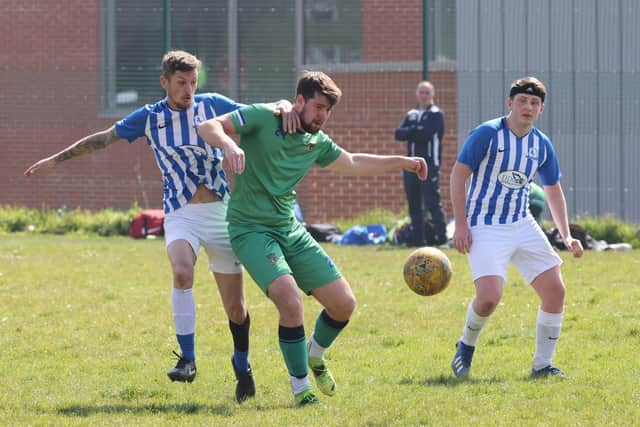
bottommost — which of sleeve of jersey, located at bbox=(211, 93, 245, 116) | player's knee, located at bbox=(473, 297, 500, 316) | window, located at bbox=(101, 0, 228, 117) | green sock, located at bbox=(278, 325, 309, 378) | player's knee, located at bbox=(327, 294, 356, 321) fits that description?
green sock, located at bbox=(278, 325, 309, 378)

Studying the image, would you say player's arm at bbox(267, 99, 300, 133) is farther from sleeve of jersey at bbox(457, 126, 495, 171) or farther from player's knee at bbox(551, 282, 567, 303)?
player's knee at bbox(551, 282, 567, 303)

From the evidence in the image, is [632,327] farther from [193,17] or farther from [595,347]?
[193,17]

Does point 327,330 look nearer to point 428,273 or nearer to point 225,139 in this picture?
point 428,273

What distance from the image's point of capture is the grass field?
20.6ft

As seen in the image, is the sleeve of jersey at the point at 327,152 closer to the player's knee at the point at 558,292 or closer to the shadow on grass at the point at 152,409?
the shadow on grass at the point at 152,409

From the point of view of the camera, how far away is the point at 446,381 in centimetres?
718

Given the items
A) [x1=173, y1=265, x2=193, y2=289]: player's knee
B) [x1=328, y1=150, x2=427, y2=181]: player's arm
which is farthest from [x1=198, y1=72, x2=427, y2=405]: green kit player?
[x1=173, y1=265, x2=193, y2=289]: player's knee

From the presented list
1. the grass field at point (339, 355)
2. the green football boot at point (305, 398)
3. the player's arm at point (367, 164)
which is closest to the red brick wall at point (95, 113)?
the grass field at point (339, 355)

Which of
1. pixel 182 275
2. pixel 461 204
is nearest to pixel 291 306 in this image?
pixel 182 275

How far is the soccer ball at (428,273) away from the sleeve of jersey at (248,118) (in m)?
1.56

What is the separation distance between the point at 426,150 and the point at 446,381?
7.82 meters

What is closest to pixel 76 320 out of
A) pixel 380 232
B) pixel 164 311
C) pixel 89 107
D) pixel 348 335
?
pixel 164 311

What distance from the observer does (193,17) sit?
1738cm

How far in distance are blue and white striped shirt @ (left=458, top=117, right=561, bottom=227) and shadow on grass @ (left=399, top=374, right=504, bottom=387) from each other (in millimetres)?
966
